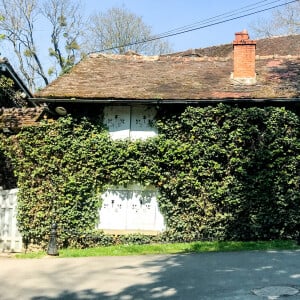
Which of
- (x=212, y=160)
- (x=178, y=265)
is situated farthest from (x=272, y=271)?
(x=212, y=160)

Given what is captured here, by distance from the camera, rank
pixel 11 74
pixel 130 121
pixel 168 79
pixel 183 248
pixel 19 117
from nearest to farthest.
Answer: pixel 183 248 < pixel 130 121 < pixel 19 117 < pixel 168 79 < pixel 11 74

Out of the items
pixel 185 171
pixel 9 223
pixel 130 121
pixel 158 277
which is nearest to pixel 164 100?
pixel 130 121

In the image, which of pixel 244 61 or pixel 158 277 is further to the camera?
pixel 244 61

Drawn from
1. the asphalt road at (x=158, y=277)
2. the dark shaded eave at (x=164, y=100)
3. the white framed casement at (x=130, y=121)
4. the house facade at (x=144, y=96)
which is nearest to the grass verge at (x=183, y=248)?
the asphalt road at (x=158, y=277)

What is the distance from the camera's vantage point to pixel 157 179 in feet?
50.4

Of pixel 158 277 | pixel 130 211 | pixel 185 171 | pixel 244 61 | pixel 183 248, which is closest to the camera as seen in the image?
pixel 158 277

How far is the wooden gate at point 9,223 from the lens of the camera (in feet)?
49.8

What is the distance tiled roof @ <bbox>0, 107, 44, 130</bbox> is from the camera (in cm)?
1617

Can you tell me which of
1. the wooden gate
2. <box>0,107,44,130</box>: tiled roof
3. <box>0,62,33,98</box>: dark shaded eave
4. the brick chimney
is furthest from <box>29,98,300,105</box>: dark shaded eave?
<box>0,62,33,98</box>: dark shaded eave

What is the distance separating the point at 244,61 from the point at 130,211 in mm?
6692

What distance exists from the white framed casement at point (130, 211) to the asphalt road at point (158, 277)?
3401mm

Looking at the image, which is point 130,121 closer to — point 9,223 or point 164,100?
point 164,100

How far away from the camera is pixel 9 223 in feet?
50.5

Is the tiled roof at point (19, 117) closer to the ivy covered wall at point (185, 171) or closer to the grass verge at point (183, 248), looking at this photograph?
the ivy covered wall at point (185, 171)
